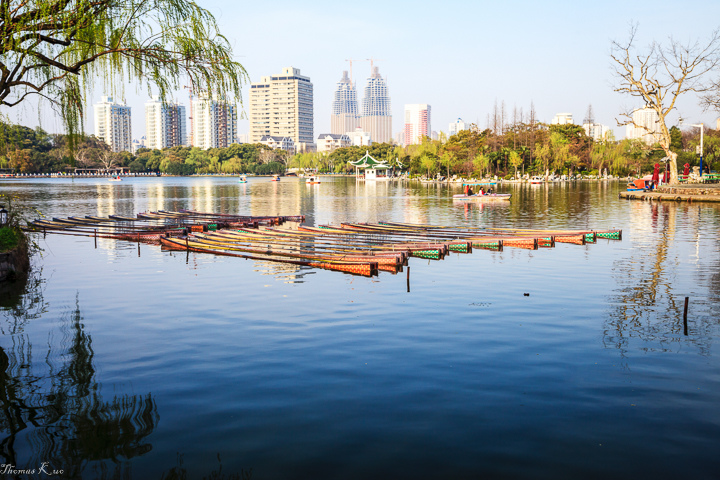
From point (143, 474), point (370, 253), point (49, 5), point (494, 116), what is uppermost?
point (494, 116)

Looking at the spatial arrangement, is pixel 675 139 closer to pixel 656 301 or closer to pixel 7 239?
pixel 656 301

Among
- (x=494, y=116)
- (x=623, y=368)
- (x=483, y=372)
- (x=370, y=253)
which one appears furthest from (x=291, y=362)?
(x=494, y=116)

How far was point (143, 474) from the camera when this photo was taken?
7684mm

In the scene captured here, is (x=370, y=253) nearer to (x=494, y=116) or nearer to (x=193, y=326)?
(x=193, y=326)

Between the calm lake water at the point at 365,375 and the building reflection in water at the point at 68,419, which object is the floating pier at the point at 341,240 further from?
the building reflection in water at the point at 68,419

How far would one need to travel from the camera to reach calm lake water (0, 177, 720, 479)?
809 cm

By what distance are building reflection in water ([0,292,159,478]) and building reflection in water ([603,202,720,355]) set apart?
405 inches

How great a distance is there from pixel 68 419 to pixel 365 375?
5317mm

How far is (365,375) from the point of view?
36.5 feet

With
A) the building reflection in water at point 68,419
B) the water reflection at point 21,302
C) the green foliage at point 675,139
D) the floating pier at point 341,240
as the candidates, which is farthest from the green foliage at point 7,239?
the green foliage at point 675,139

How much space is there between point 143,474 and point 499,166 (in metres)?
125

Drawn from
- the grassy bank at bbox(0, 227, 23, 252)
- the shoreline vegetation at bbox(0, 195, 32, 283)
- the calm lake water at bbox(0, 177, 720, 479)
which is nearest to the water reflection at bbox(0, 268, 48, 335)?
the calm lake water at bbox(0, 177, 720, 479)

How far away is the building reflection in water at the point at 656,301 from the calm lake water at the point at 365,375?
0.10 metres

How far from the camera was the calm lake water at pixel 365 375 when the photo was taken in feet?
26.5
